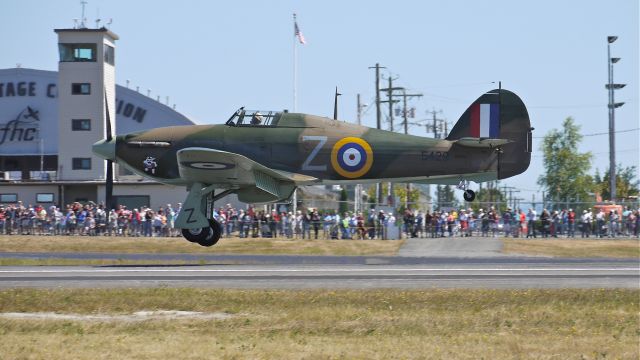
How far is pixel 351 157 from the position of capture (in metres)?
22.3

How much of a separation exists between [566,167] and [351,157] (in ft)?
180

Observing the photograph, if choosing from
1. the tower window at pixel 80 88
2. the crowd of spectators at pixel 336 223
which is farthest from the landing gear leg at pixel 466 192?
the tower window at pixel 80 88

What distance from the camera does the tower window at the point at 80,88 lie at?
196 feet

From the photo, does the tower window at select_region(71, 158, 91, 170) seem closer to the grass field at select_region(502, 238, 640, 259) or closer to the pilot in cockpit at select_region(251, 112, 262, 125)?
the grass field at select_region(502, 238, 640, 259)

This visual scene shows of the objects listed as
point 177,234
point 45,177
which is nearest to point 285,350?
point 177,234

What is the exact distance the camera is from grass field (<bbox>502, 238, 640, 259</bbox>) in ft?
129

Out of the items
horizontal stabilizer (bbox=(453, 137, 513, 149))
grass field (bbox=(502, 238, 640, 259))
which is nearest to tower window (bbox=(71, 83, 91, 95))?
grass field (bbox=(502, 238, 640, 259))

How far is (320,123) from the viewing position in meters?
22.5

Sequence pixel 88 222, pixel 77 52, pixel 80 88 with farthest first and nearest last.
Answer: pixel 77 52
pixel 80 88
pixel 88 222

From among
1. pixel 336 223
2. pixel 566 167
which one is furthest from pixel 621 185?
pixel 336 223

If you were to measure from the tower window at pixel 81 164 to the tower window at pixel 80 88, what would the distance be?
4521 mm

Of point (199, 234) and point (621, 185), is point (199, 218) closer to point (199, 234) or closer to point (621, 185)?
point (199, 234)

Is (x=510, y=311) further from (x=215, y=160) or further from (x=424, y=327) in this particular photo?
(x=215, y=160)

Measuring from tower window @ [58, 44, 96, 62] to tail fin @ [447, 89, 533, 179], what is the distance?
4233 cm
